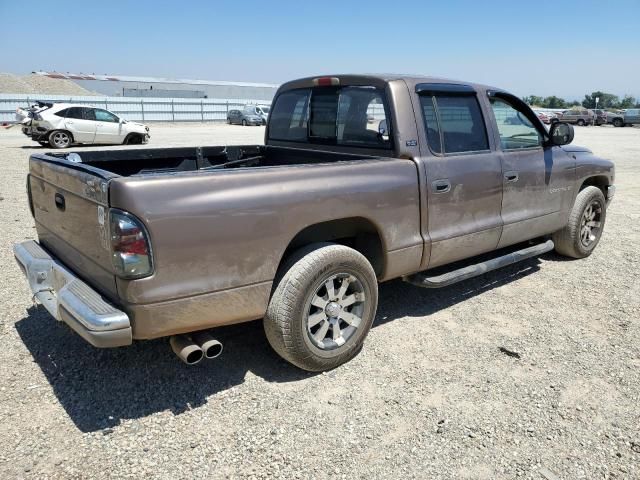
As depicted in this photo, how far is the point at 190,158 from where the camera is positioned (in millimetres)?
4863

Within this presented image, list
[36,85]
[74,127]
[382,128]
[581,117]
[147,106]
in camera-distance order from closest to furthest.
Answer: [382,128] → [74,127] → [147,106] → [581,117] → [36,85]

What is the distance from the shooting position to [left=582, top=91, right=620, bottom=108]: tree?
2572 inches

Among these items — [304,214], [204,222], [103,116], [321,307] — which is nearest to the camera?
[204,222]

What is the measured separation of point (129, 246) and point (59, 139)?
1753 centimetres

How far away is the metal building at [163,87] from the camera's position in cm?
5660

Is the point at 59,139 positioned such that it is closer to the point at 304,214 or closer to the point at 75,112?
the point at 75,112

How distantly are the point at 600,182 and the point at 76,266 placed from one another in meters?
5.49

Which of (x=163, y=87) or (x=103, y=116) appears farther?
(x=163, y=87)

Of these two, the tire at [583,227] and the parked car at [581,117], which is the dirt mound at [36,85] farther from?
the tire at [583,227]

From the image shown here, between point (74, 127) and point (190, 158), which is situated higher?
point (190, 158)

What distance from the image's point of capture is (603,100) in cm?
6962

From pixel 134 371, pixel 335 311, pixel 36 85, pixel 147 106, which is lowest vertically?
pixel 134 371

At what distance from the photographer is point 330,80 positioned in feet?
14.3

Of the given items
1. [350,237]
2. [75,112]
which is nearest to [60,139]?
[75,112]
